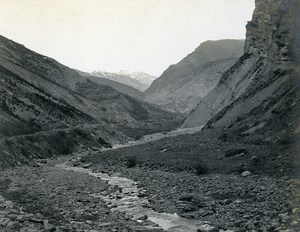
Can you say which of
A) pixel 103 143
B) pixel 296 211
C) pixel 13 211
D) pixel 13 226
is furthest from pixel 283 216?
pixel 103 143

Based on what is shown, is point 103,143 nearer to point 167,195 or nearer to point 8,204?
point 167,195

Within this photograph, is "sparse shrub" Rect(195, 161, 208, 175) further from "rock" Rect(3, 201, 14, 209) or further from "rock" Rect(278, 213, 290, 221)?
"rock" Rect(3, 201, 14, 209)

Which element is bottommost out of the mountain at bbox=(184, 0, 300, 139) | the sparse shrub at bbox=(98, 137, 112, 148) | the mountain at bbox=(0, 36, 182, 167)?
the sparse shrub at bbox=(98, 137, 112, 148)

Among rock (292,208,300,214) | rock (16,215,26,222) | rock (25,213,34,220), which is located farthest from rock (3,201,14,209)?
rock (292,208,300,214)

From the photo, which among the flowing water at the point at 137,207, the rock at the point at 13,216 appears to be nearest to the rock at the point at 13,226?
the rock at the point at 13,216

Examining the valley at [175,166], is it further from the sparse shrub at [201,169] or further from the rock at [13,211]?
the sparse shrub at [201,169]

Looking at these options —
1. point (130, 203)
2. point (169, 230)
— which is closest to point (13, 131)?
point (130, 203)
